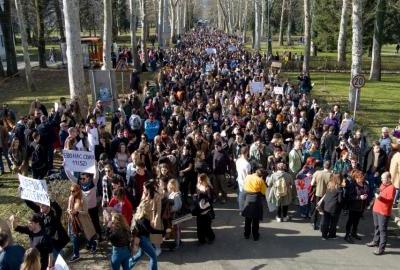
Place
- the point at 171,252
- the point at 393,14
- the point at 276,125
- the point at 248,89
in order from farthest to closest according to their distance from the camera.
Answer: the point at 393,14 < the point at 248,89 < the point at 276,125 < the point at 171,252

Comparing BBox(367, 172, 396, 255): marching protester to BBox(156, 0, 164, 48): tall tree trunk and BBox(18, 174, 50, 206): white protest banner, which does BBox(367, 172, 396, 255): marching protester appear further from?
BBox(156, 0, 164, 48): tall tree trunk

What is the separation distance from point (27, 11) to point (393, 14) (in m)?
37.5

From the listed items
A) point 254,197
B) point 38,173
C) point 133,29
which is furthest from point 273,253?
point 133,29

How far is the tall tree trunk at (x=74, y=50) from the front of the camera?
16.7 meters

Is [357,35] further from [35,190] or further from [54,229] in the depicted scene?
[54,229]

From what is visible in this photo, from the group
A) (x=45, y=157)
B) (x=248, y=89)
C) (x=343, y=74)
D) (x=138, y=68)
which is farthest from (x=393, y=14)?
(x=45, y=157)

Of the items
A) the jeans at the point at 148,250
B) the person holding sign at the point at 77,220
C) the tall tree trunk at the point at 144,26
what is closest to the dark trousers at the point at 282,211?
the jeans at the point at 148,250

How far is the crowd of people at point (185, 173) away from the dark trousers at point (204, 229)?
0.07 ft

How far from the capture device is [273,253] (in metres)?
9.20

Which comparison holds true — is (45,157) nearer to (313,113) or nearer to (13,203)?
(13,203)

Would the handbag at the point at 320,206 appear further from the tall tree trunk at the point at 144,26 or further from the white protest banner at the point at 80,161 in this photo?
the tall tree trunk at the point at 144,26

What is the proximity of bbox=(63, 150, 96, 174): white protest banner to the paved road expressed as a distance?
1732mm

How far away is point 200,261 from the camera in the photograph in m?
8.88

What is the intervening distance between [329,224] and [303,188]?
126 centimetres
